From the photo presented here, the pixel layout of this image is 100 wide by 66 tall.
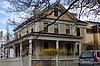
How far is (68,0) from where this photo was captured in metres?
11.7

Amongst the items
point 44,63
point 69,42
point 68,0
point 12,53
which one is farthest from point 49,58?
point 12,53

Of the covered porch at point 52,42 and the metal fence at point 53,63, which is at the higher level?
the covered porch at point 52,42

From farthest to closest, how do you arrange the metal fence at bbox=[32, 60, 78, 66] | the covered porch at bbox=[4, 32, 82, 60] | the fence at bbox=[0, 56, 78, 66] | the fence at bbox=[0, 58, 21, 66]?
the covered porch at bbox=[4, 32, 82, 60] → the metal fence at bbox=[32, 60, 78, 66] → the fence at bbox=[0, 58, 21, 66] → the fence at bbox=[0, 56, 78, 66]

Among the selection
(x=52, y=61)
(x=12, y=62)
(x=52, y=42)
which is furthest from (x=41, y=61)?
(x=52, y=42)

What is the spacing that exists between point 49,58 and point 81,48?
1606 cm

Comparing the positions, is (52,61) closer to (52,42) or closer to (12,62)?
(12,62)

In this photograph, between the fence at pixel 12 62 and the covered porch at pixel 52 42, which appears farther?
the covered porch at pixel 52 42

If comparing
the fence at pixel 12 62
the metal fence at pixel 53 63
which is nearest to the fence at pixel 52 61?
the metal fence at pixel 53 63

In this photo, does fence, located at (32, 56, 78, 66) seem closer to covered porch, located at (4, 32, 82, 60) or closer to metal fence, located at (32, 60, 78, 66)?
metal fence, located at (32, 60, 78, 66)

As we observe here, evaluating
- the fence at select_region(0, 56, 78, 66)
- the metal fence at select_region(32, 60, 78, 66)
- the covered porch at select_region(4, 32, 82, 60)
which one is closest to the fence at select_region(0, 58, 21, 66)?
the fence at select_region(0, 56, 78, 66)

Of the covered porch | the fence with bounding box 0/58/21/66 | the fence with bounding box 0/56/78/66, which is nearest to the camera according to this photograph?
the fence with bounding box 0/56/78/66

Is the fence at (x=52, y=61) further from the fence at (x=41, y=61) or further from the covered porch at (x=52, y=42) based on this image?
the covered porch at (x=52, y=42)

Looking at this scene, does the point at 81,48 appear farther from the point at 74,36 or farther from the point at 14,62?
the point at 14,62

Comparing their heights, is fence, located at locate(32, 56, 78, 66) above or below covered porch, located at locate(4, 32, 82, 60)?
below
